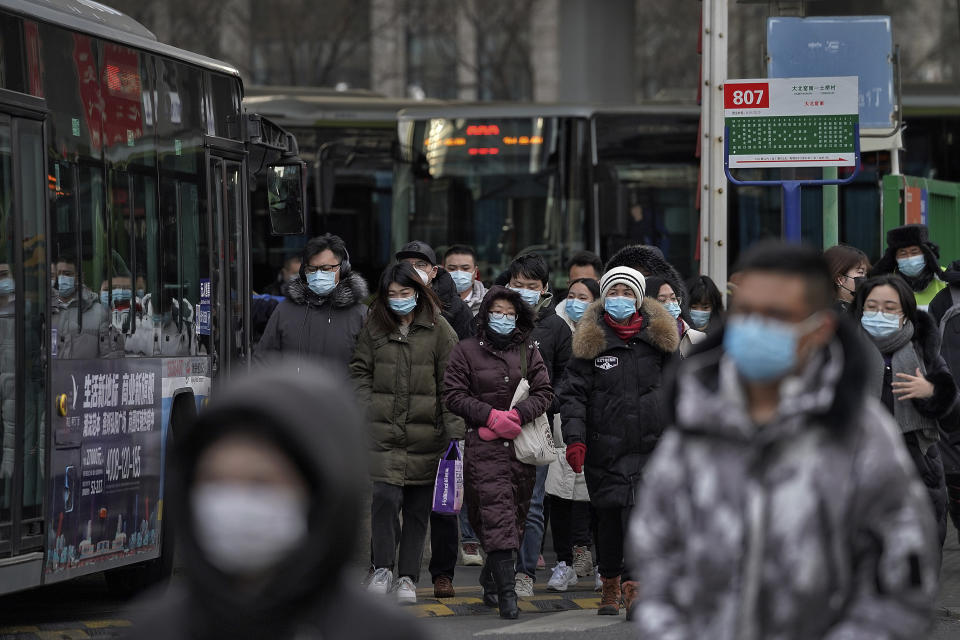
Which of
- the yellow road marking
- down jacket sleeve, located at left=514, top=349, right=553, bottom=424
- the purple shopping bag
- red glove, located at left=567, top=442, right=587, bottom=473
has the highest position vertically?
down jacket sleeve, located at left=514, top=349, right=553, bottom=424

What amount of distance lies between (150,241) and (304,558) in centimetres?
690

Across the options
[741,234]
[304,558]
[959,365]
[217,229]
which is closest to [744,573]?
[304,558]

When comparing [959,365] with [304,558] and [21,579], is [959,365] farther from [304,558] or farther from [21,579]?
[304,558]

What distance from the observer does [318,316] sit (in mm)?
9750

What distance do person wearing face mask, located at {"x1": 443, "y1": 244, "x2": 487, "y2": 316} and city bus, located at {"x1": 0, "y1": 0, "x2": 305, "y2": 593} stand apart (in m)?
1.66

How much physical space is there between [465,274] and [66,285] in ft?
12.8

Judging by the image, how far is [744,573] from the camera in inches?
126

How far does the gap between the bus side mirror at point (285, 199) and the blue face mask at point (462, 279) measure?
1.05 metres

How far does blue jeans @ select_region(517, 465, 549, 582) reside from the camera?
31.9 ft

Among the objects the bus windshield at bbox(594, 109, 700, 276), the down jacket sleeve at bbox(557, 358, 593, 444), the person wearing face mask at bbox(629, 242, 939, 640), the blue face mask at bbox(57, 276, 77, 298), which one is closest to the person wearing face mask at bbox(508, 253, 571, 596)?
the down jacket sleeve at bbox(557, 358, 593, 444)

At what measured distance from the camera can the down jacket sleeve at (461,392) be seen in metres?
8.88

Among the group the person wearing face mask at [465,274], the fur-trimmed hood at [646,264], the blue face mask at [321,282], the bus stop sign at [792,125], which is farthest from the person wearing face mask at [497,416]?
the bus stop sign at [792,125]

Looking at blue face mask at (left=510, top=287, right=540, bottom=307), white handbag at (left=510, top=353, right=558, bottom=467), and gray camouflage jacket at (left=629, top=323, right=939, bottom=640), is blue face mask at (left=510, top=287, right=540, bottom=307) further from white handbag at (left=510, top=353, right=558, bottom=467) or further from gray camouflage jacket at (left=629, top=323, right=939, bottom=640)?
gray camouflage jacket at (left=629, top=323, right=939, bottom=640)

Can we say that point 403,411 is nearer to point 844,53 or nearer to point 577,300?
point 577,300
